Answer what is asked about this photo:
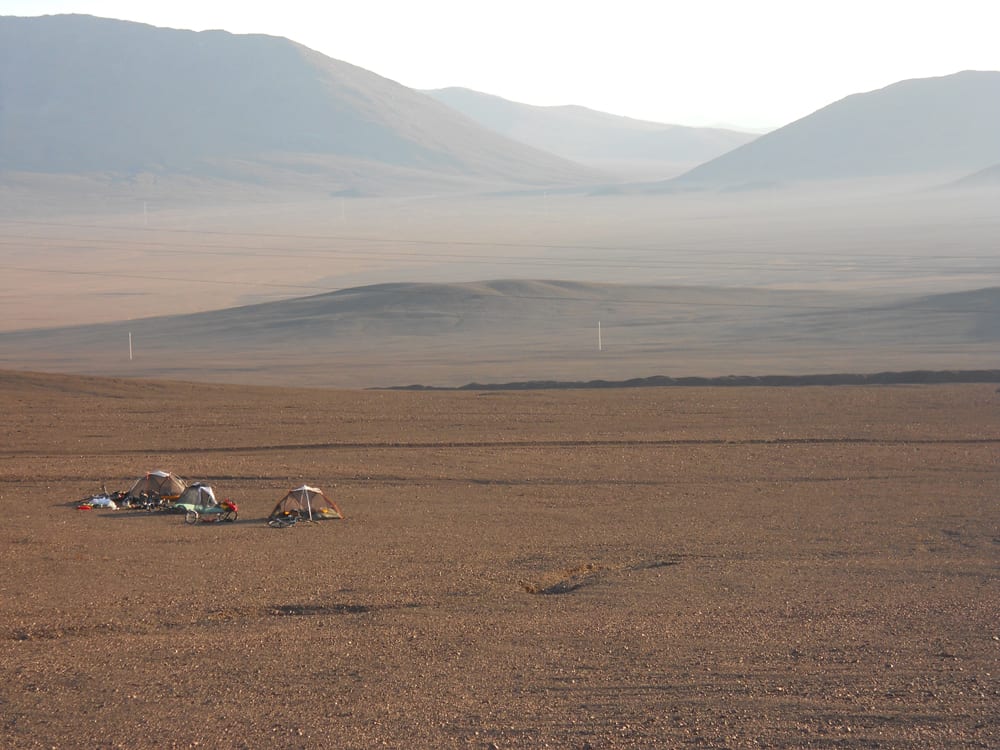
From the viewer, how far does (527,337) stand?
4212cm

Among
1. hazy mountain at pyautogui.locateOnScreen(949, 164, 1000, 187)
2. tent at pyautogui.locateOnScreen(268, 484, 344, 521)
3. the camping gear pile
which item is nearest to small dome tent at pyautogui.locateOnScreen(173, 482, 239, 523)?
the camping gear pile

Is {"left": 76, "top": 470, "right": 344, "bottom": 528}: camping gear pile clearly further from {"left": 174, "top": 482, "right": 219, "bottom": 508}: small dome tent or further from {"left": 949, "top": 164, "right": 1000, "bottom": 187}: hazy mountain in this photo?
{"left": 949, "top": 164, "right": 1000, "bottom": 187}: hazy mountain

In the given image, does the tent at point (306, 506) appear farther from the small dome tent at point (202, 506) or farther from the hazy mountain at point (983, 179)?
the hazy mountain at point (983, 179)

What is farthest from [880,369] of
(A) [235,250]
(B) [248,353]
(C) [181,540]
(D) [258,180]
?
(D) [258,180]

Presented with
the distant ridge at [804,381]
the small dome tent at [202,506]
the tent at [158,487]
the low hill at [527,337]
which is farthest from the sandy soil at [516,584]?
the low hill at [527,337]

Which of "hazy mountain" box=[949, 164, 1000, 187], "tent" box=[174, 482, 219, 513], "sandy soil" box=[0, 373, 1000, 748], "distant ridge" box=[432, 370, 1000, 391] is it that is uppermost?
"hazy mountain" box=[949, 164, 1000, 187]

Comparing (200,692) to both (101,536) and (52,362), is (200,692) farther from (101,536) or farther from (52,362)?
(52,362)

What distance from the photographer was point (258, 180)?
177 metres

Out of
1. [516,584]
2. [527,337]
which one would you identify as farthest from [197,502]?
[527,337]

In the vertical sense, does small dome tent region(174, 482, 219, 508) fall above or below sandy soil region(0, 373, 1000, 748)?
above

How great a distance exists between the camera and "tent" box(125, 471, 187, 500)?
15.5 meters

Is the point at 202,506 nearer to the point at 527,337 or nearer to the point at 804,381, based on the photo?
the point at 804,381

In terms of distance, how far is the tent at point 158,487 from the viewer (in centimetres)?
1551

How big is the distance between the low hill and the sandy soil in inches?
463
